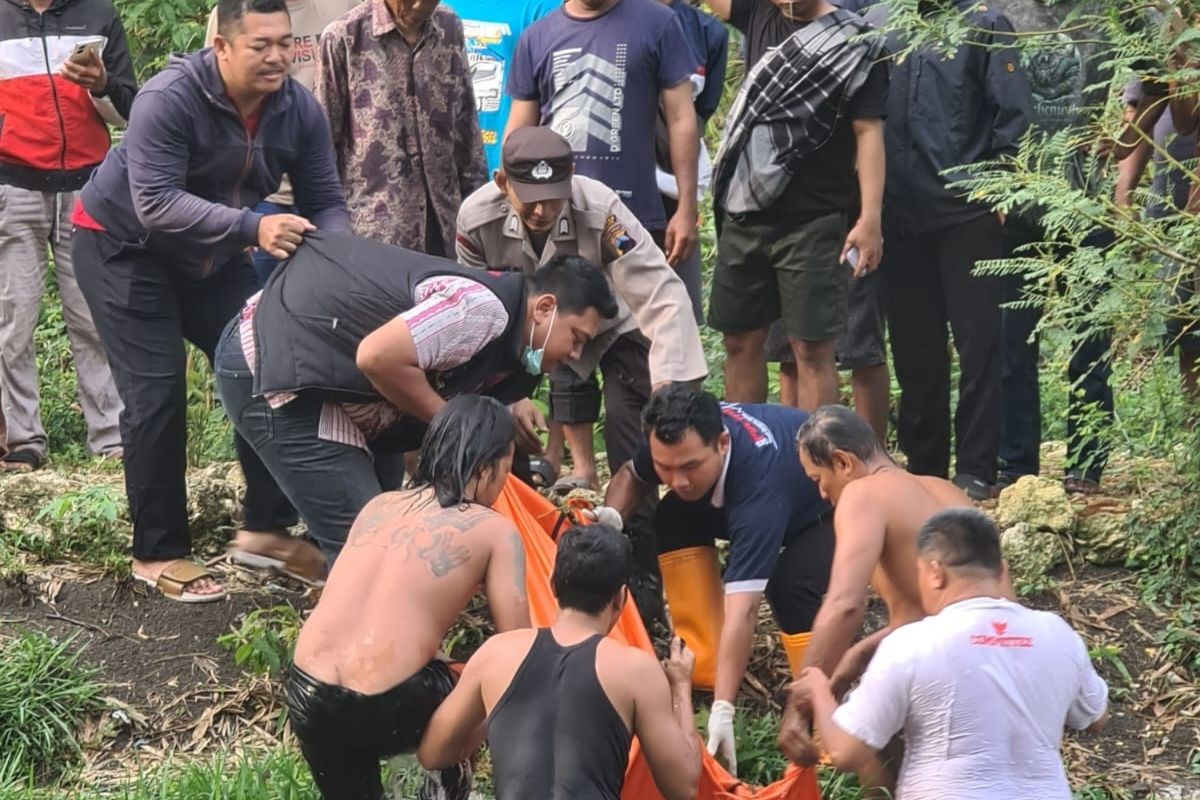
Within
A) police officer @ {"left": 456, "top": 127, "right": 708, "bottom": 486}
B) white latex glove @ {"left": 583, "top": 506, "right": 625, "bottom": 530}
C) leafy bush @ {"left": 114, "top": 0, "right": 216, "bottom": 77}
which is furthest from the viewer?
leafy bush @ {"left": 114, "top": 0, "right": 216, "bottom": 77}

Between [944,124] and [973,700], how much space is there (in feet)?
10.8

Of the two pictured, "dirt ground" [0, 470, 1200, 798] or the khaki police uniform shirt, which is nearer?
"dirt ground" [0, 470, 1200, 798]

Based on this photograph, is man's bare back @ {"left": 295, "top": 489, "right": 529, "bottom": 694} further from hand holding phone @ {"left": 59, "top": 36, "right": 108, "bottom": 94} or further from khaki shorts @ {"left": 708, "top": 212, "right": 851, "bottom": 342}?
hand holding phone @ {"left": 59, "top": 36, "right": 108, "bottom": 94}

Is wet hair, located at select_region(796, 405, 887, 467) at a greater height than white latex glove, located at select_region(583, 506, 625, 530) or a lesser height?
greater

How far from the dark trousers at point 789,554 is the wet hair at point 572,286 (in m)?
0.88

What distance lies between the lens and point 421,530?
4652 mm

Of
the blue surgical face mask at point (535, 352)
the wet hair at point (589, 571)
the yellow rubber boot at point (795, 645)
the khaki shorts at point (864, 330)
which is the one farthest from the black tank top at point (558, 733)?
the khaki shorts at point (864, 330)

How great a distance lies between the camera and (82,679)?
594 centimetres

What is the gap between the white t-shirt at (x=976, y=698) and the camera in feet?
13.3

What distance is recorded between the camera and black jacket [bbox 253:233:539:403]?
5.21 m

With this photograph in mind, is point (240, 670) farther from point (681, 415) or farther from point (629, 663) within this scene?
point (629, 663)

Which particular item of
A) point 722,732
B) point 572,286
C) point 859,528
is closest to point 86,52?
point 572,286

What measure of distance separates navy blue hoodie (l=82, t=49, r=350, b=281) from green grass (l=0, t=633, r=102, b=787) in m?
1.38

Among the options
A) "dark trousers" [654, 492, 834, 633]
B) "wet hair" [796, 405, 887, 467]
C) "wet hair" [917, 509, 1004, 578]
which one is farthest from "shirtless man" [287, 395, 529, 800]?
"dark trousers" [654, 492, 834, 633]
